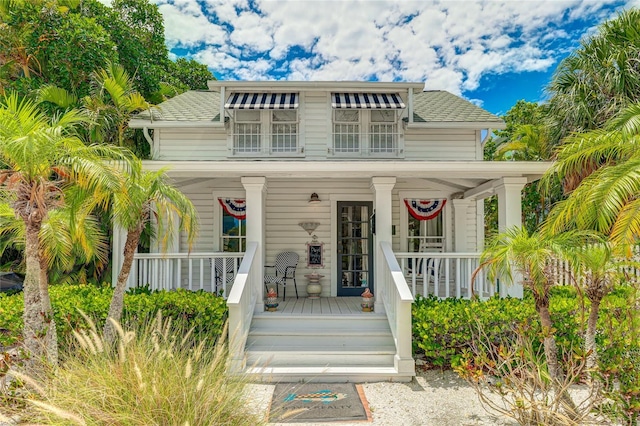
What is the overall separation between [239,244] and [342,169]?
11.7 ft

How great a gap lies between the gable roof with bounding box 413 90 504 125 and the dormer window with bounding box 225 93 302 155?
9.46 feet

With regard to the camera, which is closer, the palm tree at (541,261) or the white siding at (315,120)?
the palm tree at (541,261)

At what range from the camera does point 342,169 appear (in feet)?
21.5

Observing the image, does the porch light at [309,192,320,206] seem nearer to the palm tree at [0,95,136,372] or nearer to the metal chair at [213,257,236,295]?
the metal chair at [213,257,236,295]

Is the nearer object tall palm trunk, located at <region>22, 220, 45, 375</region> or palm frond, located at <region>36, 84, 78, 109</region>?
tall palm trunk, located at <region>22, 220, 45, 375</region>

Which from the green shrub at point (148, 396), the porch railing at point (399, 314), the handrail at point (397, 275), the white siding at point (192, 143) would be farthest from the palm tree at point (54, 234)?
the handrail at point (397, 275)

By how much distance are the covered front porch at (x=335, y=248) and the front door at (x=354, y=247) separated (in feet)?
0.08

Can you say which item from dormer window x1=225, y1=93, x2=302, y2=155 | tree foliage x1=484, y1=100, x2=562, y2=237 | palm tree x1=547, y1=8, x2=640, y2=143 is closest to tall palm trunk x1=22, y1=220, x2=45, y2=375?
dormer window x1=225, y1=93, x2=302, y2=155

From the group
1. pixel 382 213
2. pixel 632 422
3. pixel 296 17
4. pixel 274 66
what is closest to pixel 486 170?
pixel 382 213

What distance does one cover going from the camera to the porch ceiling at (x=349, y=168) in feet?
21.2

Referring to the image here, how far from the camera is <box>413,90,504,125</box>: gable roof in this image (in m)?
9.25

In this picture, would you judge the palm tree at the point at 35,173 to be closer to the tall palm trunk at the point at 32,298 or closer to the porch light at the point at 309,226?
the tall palm trunk at the point at 32,298

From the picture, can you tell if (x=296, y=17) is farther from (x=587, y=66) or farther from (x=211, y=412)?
(x=211, y=412)

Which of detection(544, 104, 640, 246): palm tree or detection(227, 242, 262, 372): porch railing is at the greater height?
detection(544, 104, 640, 246): palm tree
